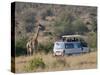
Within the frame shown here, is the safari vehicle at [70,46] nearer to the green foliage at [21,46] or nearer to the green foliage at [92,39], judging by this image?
the green foliage at [92,39]

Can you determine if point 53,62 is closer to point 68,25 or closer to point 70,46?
point 70,46

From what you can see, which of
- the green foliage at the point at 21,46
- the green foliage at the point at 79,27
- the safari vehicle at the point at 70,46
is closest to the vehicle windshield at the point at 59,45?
the safari vehicle at the point at 70,46

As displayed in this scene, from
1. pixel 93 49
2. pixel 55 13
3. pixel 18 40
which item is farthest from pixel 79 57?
pixel 18 40

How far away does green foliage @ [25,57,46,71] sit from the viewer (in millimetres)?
1995

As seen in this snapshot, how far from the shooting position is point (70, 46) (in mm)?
2150

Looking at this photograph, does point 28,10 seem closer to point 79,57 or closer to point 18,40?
point 18,40

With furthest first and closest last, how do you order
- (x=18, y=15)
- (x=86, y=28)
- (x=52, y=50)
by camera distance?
(x=86, y=28) → (x=52, y=50) → (x=18, y=15)

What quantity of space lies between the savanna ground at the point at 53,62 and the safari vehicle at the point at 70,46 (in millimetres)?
47

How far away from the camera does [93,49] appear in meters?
2.25

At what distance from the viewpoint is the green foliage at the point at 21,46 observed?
194 centimetres

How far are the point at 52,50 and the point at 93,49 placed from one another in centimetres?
44

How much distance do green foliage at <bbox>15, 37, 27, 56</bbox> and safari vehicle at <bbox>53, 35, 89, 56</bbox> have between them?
0.29m

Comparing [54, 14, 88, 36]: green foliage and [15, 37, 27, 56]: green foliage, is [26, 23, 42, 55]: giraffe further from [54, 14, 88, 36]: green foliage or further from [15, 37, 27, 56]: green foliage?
[54, 14, 88, 36]: green foliage

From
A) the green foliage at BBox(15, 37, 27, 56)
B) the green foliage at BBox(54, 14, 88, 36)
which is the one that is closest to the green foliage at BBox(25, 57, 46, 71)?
the green foliage at BBox(15, 37, 27, 56)
